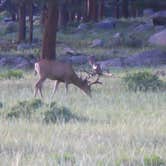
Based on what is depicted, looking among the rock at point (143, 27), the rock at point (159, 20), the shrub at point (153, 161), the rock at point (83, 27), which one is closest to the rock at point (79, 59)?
the rock at point (143, 27)

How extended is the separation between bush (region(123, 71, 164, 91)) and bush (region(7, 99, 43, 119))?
5.77 meters

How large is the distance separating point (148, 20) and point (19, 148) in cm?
4238

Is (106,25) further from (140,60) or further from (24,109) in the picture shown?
(24,109)

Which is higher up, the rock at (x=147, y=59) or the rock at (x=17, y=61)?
the rock at (x=147, y=59)

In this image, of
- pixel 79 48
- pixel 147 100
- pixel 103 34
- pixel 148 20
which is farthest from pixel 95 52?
pixel 147 100

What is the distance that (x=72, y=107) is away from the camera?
1534 cm

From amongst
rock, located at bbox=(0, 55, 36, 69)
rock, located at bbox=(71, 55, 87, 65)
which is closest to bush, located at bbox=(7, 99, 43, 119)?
rock, located at bbox=(0, 55, 36, 69)

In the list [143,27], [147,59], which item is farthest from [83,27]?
[147,59]

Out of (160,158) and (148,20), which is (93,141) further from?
(148,20)

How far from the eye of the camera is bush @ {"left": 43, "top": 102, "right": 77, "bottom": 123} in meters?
13.0

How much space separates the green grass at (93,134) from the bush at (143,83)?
2.44 metres

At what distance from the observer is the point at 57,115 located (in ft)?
43.7

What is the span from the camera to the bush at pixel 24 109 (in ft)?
44.7

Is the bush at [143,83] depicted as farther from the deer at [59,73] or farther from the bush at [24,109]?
the bush at [24,109]
